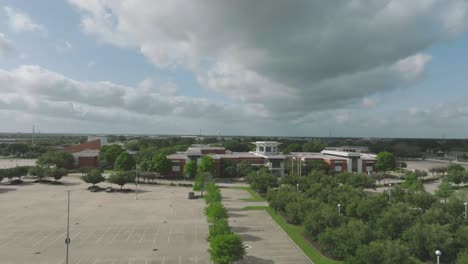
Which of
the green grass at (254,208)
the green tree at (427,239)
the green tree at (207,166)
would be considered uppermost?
the green tree at (207,166)

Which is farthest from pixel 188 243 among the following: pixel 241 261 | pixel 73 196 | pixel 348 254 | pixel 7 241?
pixel 73 196

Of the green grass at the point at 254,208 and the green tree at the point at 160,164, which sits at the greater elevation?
the green tree at the point at 160,164

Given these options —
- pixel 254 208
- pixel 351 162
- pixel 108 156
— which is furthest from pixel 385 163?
pixel 108 156

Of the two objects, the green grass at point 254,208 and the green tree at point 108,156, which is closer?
the green grass at point 254,208

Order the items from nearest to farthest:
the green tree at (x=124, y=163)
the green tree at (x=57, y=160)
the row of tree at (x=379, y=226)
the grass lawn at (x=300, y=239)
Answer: the row of tree at (x=379, y=226) < the grass lawn at (x=300, y=239) < the green tree at (x=124, y=163) < the green tree at (x=57, y=160)

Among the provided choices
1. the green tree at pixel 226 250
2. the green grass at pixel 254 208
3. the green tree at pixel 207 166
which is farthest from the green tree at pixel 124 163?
the green tree at pixel 226 250

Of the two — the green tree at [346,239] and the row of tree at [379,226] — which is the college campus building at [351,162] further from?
the green tree at [346,239]

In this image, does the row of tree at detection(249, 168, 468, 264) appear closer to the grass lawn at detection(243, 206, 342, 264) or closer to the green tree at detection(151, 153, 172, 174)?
the grass lawn at detection(243, 206, 342, 264)

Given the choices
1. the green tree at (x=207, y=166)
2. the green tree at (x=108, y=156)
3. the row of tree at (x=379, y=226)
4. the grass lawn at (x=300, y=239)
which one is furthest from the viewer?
the green tree at (x=108, y=156)
